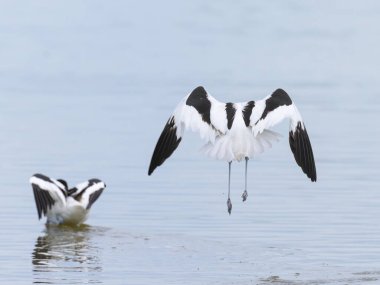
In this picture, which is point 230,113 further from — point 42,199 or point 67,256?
point 42,199

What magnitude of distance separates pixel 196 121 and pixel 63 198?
2.37 m

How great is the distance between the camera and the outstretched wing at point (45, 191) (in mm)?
15953

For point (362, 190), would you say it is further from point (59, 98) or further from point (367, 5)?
point (367, 5)

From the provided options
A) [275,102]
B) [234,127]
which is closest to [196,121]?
[234,127]

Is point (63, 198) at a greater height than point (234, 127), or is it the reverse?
point (234, 127)

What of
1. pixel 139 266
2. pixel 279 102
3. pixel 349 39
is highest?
pixel 349 39

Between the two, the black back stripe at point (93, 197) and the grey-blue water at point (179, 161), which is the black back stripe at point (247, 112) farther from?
the black back stripe at point (93, 197)

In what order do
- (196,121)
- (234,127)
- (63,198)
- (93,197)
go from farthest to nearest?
(93,197) → (63,198) → (196,121) → (234,127)

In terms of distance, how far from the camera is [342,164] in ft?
64.4

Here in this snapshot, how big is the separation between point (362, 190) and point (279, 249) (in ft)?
11.3

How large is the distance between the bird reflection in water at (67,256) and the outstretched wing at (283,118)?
200cm

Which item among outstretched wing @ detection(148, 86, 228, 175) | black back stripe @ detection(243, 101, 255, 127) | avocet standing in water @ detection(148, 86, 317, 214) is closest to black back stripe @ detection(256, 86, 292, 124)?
avocet standing in water @ detection(148, 86, 317, 214)

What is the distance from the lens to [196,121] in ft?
47.8

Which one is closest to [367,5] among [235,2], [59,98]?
[235,2]
